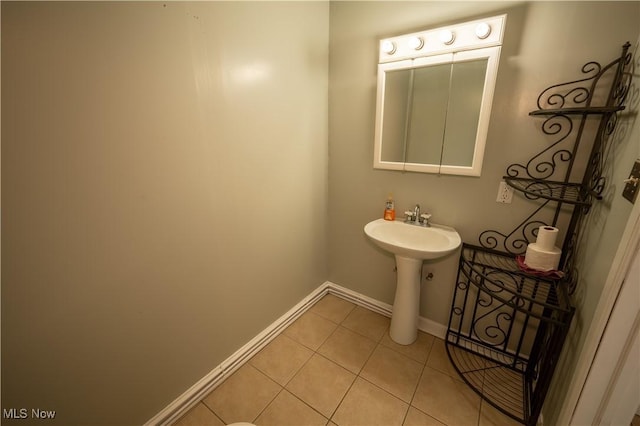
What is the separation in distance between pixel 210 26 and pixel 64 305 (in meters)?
1.24

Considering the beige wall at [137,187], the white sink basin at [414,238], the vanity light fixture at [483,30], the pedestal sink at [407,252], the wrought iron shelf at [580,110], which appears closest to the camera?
the beige wall at [137,187]

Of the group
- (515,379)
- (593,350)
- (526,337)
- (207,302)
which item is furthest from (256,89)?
(515,379)

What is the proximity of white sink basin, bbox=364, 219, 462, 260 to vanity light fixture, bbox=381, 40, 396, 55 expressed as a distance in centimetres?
106

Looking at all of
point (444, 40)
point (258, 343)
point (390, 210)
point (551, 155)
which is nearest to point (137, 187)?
point (258, 343)

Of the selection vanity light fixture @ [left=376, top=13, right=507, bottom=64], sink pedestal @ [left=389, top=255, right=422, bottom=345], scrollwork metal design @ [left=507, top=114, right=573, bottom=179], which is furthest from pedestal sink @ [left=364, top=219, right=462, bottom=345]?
vanity light fixture @ [left=376, top=13, right=507, bottom=64]

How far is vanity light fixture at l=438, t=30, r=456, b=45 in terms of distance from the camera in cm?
134

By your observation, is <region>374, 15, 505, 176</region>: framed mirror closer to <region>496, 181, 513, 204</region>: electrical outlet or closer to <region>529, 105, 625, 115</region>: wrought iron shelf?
<region>496, 181, 513, 204</region>: electrical outlet

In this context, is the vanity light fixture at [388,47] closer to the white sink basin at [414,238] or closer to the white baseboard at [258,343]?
the white sink basin at [414,238]

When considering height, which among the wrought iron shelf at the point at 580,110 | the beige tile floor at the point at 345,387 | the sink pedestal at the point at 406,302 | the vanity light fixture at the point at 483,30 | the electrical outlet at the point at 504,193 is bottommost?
the beige tile floor at the point at 345,387

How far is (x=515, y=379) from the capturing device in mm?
1477

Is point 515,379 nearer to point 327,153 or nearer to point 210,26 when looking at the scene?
point 327,153

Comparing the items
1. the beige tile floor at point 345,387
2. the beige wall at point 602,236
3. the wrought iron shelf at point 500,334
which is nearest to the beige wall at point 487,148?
the beige wall at point 602,236

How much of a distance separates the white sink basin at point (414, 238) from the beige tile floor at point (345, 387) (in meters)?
→ 0.73

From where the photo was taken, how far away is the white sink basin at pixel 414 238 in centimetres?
136
